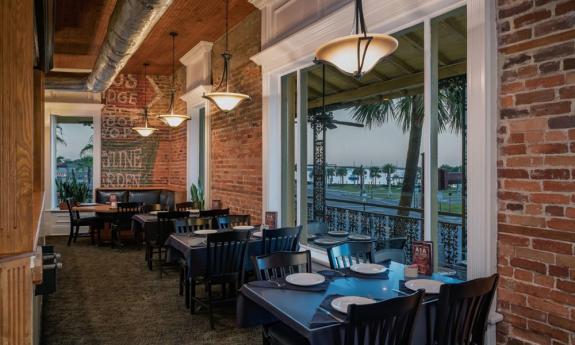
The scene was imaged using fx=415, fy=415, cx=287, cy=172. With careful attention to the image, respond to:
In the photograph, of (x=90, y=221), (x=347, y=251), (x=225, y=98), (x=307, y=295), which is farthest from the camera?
(x=90, y=221)

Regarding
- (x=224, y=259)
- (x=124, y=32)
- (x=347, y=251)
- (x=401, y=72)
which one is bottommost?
(x=224, y=259)

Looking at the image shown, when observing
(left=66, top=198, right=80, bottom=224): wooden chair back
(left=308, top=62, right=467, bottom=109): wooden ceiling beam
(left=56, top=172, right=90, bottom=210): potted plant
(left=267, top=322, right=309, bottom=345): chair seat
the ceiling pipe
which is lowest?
(left=267, top=322, right=309, bottom=345): chair seat

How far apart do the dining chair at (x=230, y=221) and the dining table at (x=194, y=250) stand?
0.49 metres

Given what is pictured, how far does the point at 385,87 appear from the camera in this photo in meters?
5.57

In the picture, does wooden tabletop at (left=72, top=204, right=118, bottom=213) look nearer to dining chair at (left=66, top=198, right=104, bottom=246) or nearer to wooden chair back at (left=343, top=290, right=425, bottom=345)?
dining chair at (left=66, top=198, right=104, bottom=246)

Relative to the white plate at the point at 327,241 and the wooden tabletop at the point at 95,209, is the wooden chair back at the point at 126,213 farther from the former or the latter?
the white plate at the point at 327,241

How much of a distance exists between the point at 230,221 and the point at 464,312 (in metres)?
3.28

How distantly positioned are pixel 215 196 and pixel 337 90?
2.72 m

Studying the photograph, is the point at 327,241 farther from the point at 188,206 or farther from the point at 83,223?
the point at 83,223

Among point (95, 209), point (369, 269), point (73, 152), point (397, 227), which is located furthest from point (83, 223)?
point (369, 269)

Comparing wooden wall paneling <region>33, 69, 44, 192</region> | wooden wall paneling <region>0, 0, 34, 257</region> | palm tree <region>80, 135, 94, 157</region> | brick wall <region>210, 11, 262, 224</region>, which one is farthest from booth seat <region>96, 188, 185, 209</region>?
wooden wall paneling <region>0, 0, 34, 257</region>

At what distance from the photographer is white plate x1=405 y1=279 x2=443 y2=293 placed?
235 centimetres

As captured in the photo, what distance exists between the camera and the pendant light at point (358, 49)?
2.29m

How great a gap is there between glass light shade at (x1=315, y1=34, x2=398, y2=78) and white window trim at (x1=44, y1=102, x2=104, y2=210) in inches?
316
